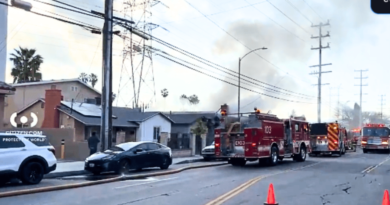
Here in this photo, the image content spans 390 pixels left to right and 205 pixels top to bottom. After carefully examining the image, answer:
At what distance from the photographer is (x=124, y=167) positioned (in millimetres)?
20812

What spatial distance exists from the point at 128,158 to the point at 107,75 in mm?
4438

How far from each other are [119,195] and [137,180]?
178 inches

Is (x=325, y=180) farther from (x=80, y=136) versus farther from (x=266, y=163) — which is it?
(x=80, y=136)

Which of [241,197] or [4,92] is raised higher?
[4,92]

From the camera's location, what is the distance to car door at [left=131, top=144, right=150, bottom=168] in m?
21.6

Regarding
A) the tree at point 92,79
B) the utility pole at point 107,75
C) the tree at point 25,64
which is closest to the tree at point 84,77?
the tree at point 92,79

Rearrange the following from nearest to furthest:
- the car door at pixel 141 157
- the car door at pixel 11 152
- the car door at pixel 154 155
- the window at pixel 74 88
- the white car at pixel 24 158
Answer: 1. the car door at pixel 11 152
2. the white car at pixel 24 158
3. the car door at pixel 141 157
4. the car door at pixel 154 155
5. the window at pixel 74 88

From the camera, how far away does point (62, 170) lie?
21.0 metres

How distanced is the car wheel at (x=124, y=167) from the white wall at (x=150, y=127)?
20412 mm

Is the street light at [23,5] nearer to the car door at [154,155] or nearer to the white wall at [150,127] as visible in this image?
the car door at [154,155]

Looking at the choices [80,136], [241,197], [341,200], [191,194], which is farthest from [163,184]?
[80,136]

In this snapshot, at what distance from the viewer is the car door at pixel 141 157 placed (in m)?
21.6

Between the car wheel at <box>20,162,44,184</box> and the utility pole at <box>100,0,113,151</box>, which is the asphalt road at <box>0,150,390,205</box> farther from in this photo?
the utility pole at <box>100,0,113,151</box>

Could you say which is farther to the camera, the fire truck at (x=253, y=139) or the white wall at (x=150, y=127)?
the white wall at (x=150, y=127)
